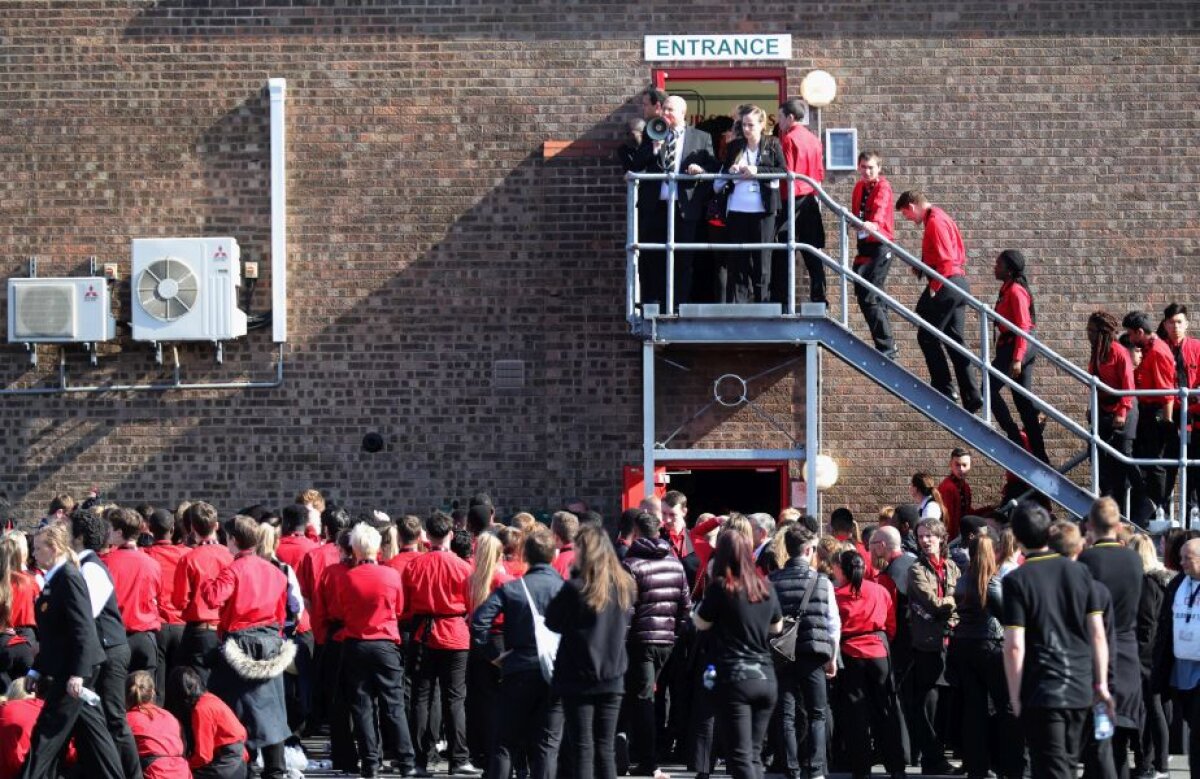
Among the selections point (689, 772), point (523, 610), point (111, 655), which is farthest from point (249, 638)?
point (689, 772)

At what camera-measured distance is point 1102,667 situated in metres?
9.56

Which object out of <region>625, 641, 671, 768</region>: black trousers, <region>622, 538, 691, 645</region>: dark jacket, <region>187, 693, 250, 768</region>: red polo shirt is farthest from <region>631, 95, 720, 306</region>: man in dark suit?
<region>187, 693, 250, 768</region>: red polo shirt

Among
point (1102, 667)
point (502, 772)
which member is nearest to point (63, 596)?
point (502, 772)

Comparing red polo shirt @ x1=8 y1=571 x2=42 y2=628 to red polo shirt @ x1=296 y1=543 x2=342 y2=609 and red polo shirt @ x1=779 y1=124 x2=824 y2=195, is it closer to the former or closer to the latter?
red polo shirt @ x1=296 y1=543 x2=342 y2=609

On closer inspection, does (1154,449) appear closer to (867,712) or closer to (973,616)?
(973,616)

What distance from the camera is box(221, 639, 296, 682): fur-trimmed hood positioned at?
11562mm

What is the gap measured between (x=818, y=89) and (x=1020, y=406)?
3514 millimetres

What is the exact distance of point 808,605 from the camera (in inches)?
460

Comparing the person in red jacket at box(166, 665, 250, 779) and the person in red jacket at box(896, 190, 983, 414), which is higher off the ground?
the person in red jacket at box(896, 190, 983, 414)

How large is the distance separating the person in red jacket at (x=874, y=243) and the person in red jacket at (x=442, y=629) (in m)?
4.39

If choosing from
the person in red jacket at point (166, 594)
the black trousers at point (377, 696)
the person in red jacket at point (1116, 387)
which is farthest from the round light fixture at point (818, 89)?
the person in red jacket at point (166, 594)

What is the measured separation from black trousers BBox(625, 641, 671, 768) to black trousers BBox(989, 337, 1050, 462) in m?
4.27

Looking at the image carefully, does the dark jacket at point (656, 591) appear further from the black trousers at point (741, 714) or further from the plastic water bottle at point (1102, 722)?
the plastic water bottle at point (1102, 722)

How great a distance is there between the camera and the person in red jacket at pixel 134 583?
11625mm
